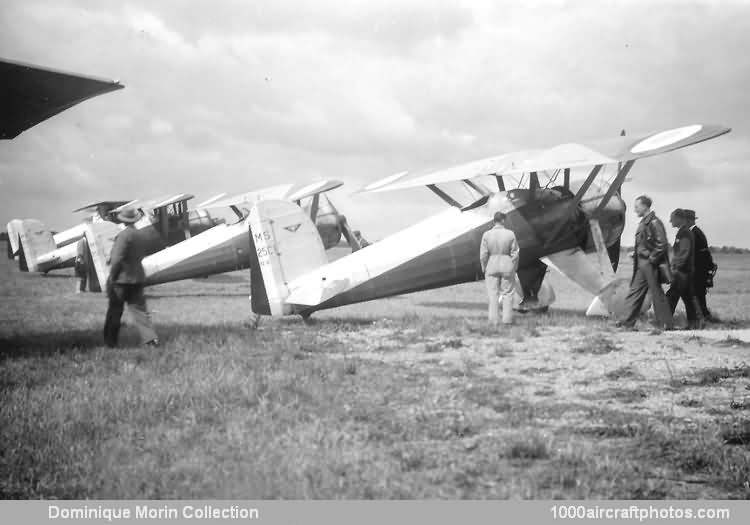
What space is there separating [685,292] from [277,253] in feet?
20.1

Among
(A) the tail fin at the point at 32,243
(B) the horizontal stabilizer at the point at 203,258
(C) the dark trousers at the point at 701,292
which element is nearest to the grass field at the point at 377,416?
(C) the dark trousers at the point at 701,292

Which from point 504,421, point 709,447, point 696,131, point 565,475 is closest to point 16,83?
point 504,421

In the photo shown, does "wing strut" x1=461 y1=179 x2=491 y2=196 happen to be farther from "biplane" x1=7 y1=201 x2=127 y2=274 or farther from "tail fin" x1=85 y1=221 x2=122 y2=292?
"biplane" x1=7 y1=201 x2=127 y2=274

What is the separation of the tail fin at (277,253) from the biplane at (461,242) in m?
0.02

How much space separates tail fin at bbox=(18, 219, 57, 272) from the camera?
2847cm

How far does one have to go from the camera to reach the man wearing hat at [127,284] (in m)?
7.67

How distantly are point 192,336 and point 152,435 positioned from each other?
420 cm

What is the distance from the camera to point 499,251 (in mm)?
9914

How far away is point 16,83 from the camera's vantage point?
621 centimetres

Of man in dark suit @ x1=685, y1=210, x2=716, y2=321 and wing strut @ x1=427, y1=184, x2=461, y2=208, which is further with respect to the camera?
wing strut @ x1=427, y1=184, x2=461, y2=208

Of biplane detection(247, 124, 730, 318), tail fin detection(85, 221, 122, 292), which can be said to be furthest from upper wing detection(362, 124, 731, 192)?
tail fin detection(85, 221, 122, 292)

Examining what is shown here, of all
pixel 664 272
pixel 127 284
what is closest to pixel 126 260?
pixel 127 284

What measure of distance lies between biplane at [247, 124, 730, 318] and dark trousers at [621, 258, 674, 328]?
1.54m

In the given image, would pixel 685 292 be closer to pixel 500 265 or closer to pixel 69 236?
pixel 500 265
